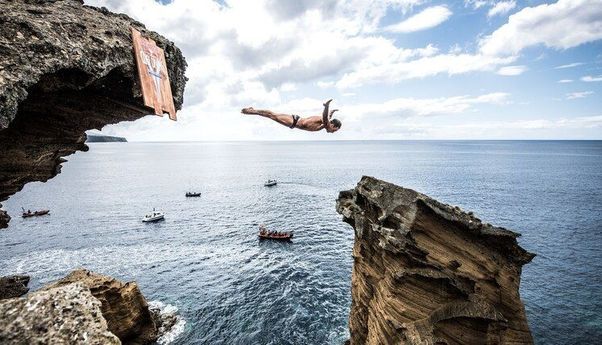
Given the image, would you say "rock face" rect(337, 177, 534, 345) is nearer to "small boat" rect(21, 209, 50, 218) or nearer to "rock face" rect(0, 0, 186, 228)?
"rock face" rect(0, 0, 186, 228)

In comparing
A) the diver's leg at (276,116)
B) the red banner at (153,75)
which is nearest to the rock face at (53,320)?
the red banner at (153,75)

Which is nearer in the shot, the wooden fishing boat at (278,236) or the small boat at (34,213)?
the wooden fishing boat at (278,236)

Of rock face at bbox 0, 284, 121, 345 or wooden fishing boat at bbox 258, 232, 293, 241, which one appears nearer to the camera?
rock face at bbox 0, 284, 121, 345

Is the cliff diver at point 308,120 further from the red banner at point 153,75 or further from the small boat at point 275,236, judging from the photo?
the small boat at point 275,236

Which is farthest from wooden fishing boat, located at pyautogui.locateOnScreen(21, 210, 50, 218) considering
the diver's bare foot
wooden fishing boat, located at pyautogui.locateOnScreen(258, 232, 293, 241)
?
the diver's bare foot

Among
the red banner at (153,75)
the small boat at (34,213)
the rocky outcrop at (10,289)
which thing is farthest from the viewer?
the small boat at (34,213)

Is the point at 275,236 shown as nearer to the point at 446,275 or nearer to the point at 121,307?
the point at 121,307
